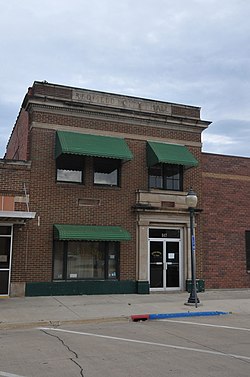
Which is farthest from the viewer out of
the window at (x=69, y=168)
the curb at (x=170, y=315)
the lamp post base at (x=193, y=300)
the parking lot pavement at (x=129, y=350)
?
the window at (x=69, y=168)

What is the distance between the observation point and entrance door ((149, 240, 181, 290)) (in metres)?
17.2

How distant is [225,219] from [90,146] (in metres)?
7.24

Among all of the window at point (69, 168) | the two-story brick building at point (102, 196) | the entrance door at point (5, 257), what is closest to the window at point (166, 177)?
the two-story brick building at point (102, 196)

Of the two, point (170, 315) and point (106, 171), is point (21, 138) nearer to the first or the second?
point (106, 171)

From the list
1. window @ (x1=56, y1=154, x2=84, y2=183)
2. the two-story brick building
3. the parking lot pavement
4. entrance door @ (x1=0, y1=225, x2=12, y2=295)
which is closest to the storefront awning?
the two-story brick building

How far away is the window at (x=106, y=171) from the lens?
16734 millimetres

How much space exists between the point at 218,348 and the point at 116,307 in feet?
18.0

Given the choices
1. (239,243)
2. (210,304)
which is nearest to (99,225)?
(210,304)

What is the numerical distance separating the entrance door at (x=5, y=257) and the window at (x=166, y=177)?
19.9 ft

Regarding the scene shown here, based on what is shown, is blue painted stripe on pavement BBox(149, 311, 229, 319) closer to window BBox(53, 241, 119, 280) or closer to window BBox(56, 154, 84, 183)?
window BBox(53, 241, 119, 280)

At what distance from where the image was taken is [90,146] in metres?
15.8

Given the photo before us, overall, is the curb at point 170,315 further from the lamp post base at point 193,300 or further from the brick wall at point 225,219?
the brick wall at point 225,219

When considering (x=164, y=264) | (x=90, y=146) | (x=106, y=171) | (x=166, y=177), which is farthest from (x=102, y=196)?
(x=164, y=264)

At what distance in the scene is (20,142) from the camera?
18750mm
